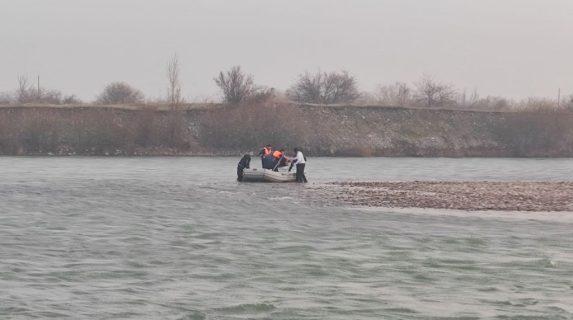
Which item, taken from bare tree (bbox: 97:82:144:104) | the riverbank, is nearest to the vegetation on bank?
the riverbank

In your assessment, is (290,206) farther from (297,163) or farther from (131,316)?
(131,316)

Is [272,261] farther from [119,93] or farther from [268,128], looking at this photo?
[119,93]

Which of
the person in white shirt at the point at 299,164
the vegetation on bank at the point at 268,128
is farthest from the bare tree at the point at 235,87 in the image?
the person in white shirt at the point at 299,164

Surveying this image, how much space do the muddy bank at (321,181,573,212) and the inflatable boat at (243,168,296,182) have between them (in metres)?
2.20

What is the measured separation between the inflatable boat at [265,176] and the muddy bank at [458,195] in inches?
86.6

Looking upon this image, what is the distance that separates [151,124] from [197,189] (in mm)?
45473

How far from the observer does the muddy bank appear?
30094 mm

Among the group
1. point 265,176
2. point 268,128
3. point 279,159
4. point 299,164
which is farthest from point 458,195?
point 268,128

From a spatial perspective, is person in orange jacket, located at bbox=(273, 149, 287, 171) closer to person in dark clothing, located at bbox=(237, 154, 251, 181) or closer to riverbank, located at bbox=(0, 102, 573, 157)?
person in dark clothing, located at bbox=(237, 154, 251, 181)

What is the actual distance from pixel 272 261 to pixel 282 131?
66.8 m

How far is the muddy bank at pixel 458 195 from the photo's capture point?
30094mm

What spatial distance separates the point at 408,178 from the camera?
47250mm

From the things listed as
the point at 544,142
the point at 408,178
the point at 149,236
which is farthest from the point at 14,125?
the point at 149,236

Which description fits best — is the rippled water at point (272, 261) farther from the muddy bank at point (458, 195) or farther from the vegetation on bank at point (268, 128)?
the vegetation on bank at point (268, 128)
